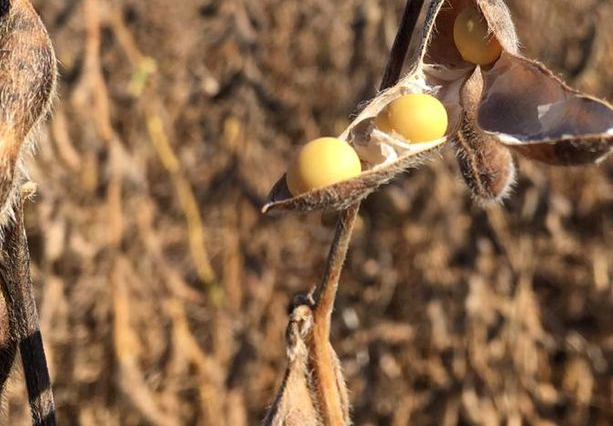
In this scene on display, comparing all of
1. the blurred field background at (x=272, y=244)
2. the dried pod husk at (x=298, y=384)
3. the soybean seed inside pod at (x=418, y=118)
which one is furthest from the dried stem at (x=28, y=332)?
the blurred field background at (x=272, y=244)

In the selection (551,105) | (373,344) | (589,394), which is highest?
(551,105)

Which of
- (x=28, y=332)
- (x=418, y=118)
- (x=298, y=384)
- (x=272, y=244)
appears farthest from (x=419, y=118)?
(x=272, y=244)

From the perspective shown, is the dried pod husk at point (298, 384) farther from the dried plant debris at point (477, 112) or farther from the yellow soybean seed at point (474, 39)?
the yellow soybean seed at point (474, 39)

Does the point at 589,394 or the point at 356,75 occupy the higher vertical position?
the point at 356,75

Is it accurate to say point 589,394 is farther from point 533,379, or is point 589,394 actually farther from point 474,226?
point 474,226

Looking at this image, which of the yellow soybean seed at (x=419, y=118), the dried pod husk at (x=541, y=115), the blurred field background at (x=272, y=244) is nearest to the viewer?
the dried pod husk at (x=541, y=115)

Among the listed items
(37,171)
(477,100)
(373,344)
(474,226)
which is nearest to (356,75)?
(474,226)

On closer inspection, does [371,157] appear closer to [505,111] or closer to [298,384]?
[505,111]
